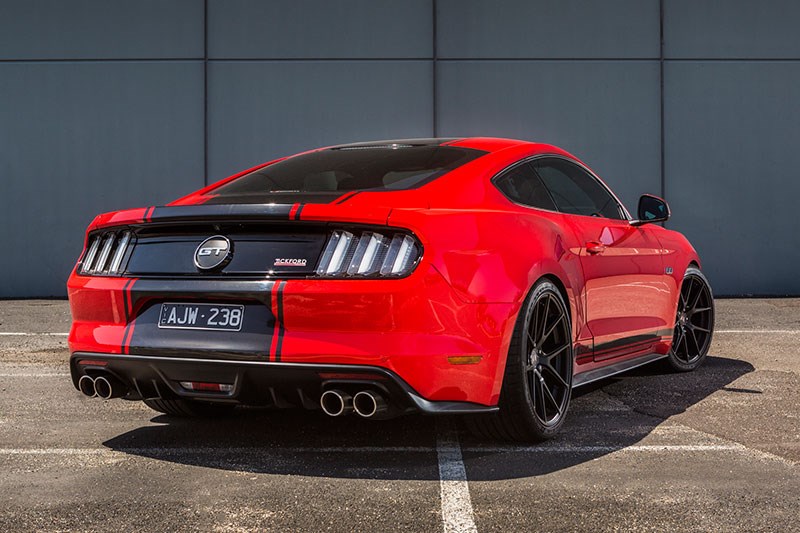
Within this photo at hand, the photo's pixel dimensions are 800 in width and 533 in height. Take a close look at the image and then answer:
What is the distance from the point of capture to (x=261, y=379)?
370 centimetres

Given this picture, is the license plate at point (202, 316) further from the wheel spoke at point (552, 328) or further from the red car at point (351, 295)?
the wheel spoke at point (552, 328)

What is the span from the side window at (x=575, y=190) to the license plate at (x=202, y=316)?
184 cm

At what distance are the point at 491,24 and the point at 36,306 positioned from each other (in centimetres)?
804

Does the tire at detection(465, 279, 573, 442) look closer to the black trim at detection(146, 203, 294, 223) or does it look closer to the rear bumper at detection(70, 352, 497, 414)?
the rear bumper at detection(70, 352, 497, 414)

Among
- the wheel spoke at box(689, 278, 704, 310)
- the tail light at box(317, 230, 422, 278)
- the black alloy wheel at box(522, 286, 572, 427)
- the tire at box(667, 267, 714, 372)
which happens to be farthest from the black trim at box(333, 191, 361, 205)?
the wheel spoke at box(689, 278, 704, 310)

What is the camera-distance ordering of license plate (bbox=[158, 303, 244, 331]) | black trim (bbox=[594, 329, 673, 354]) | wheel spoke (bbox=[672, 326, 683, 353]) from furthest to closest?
1. wheel spoke (bbox=[672, 326, 683, 353])
2. black trim (bbox=[594, 329, 673, 354])
3. license plate (bbox=[158, 303, 244, 331])

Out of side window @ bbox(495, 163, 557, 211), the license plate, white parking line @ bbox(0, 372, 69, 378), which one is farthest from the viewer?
white parking line @ bbox(0, 372, 69, 378)

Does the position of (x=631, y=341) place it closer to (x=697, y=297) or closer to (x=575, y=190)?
(x=575, y=190)

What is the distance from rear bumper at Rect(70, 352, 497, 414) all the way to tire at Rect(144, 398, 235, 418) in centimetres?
85

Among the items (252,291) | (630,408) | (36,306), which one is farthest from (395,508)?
(36,306)

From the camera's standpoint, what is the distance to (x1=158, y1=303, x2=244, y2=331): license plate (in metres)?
3.76

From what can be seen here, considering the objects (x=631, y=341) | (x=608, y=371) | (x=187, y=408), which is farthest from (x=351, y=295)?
(x=631, y=341)

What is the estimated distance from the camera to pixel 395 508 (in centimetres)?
329

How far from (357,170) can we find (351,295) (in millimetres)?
1043
